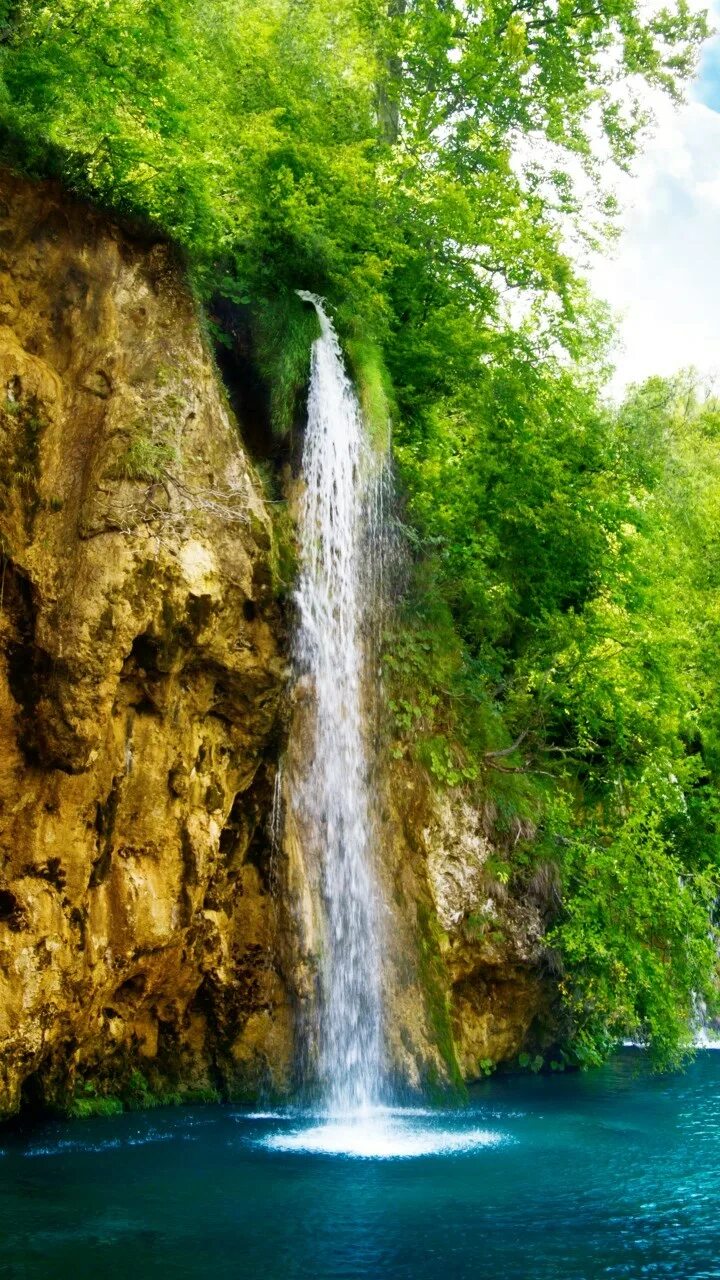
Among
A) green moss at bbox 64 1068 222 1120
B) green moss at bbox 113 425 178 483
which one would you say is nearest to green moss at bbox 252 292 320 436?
green moss at bbox 113 425 178 483

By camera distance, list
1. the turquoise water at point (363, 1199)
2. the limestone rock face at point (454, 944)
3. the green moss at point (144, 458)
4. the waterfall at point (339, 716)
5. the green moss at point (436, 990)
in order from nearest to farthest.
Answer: the turquoise water at point (363, 1199) → the green moss at point (144, 458) → the waterfall at point (339, 716) → the green moss at point (436, 990) → the limestone rock face at point (454, 944)

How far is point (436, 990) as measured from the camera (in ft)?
41.6

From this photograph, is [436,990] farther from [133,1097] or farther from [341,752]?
[133,1097]

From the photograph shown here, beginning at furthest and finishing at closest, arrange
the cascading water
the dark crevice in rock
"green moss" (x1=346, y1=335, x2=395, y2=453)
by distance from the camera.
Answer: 1. "green moss" (x1=346, y1=335, x2=395, y2=453)
2. the cascading water
3. the dark crevice in rock

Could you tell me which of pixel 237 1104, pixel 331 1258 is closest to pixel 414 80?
pixel 237 1104

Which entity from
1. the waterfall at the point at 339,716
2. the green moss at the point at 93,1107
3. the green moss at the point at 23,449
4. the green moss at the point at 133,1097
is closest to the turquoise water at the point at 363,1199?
the green moss at the point at 93,1107

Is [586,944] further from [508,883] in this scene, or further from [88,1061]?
[88,1061]

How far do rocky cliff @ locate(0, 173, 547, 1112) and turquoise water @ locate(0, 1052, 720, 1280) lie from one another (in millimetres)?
925

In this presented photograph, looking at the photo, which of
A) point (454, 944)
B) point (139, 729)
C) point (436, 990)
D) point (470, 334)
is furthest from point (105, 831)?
point (470, 334)

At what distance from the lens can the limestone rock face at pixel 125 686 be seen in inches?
388

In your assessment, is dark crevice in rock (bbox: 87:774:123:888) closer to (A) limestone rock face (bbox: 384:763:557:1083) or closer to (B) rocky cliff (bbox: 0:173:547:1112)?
(B) rocky cliff (bbox: 0:173:547:1112)

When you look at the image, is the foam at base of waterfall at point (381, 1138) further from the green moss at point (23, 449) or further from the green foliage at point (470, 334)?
the green moss at point (23, 449)

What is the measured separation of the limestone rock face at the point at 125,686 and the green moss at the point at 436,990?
156 cm

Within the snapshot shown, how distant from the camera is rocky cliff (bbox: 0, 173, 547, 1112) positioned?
32.4ft
